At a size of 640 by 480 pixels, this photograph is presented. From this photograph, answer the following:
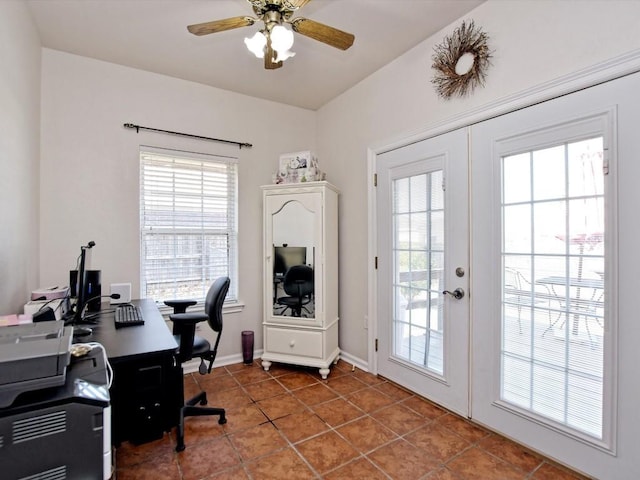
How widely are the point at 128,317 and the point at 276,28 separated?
189cm

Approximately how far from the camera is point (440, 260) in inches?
98.4

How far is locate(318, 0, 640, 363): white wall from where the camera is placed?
1715mm

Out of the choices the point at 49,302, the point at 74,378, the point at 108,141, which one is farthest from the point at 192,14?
the point at 74,378

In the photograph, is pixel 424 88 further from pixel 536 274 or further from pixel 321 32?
pixel 536 274

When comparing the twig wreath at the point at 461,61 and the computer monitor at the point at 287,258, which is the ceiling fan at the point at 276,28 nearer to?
the twig wreath at the point at 461,61

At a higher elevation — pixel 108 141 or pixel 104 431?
pixel 108 141

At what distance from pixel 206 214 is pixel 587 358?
3079mm

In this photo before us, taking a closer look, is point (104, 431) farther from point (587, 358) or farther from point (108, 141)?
point (108, 141)

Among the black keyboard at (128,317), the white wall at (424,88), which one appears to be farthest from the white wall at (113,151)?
the white wall at (424,88)

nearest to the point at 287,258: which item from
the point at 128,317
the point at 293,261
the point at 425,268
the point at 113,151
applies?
the point at 293,261

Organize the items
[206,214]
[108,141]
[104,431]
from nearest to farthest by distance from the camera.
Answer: [104,431], [108,141], [206,214]

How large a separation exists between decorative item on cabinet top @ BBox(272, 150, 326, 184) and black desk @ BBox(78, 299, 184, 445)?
1.84m

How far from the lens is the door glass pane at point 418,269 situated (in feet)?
8.29

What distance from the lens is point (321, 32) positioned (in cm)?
191
